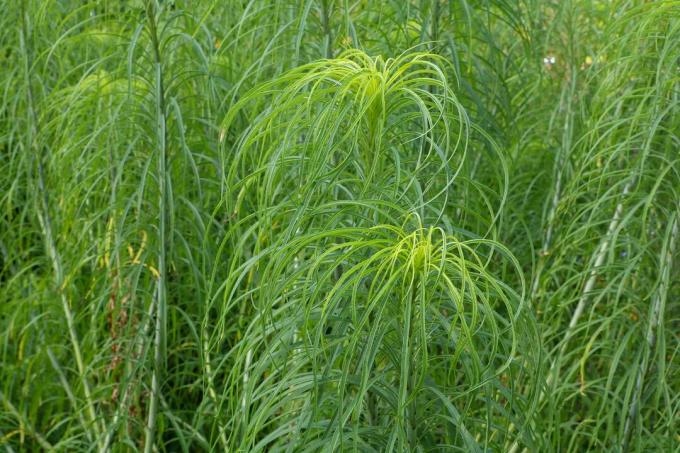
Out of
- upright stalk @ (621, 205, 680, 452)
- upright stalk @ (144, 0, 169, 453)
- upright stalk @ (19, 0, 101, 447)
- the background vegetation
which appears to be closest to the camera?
the background vegetation

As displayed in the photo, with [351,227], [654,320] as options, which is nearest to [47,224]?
→ [351,227]

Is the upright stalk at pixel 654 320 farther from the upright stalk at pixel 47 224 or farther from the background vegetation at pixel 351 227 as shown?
the upright stalk at pixel 47 224

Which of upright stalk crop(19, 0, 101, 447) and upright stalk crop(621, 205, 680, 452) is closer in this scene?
upright stalk crop(621, 205, 680, 452)

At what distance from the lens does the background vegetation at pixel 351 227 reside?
1809 millimetres

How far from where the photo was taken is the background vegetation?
1.81 m

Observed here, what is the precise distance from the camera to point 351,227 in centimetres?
186

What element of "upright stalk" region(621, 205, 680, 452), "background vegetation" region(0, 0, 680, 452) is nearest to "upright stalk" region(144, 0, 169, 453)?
"background vegetation" region(0, 0, 680, 452)

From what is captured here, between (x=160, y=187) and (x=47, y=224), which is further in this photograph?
(x=47, y=224)

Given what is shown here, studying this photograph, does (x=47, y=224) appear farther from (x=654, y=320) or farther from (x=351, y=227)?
(x=654, y=320)

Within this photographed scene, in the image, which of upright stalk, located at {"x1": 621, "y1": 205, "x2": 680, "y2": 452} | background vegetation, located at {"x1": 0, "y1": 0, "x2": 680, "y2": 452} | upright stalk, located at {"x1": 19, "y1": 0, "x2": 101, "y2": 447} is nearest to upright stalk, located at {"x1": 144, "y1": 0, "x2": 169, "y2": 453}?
background vegetation, located at {"x1": 0, "y1": 0, "x2": 680, "y2": 452}

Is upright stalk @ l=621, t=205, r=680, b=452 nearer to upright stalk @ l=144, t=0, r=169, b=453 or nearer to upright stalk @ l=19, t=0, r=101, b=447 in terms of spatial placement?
upright stalk @ l=144, t=0, r=169, b=453

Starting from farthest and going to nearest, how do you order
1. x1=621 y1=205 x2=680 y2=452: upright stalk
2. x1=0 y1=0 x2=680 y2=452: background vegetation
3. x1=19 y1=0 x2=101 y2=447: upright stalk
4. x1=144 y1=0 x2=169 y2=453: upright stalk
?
x1=19 y1=0 x2=101 y2=447: upright stalk < x1=144 y1=0 x2=169 y2=453: upright stalk < x1=621 y1=205 x2=680 y2=452: upright stalk < x1=0 y1=0 x2=680 y2=452: background vegetation

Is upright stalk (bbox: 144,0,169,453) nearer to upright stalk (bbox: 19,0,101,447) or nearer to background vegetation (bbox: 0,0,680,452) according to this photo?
background vegetation (bbox: 0,0,680,452)

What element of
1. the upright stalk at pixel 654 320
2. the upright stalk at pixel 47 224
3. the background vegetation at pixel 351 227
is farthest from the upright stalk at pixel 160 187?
the upright stalk at pixel 654 320
